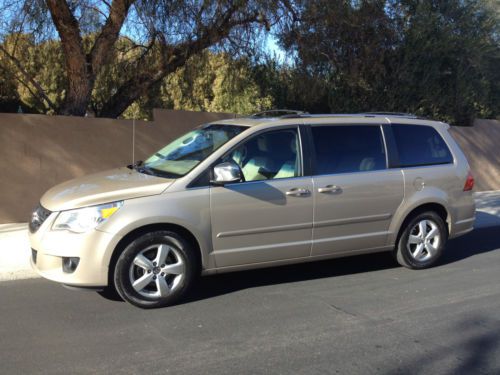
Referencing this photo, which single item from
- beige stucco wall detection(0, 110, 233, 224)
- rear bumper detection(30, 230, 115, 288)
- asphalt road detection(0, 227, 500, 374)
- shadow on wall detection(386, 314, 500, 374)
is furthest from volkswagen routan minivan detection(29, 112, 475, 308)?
beige stucco wall detection(0, 110, 233, 224)

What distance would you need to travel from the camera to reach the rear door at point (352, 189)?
18.4 feet

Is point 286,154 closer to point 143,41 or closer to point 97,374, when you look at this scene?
point 97,374

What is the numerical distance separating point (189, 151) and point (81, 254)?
5.38ft

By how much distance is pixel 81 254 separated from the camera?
4.63m

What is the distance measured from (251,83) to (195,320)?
26.9 ft

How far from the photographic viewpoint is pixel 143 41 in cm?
1033

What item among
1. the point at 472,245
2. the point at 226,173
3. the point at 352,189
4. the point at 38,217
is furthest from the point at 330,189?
the point at 472,245

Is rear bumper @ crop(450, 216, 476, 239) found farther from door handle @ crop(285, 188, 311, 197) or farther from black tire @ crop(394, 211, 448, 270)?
door handle @ crop(285, 188, 311, 197)

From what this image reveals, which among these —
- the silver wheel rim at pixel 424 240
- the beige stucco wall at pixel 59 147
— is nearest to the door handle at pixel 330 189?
the silver wheel rim at pixel 424 240

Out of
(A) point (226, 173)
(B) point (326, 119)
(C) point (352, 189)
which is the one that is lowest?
(C) point (352, 189)

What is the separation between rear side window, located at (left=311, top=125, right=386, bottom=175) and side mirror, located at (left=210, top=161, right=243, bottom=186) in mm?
980

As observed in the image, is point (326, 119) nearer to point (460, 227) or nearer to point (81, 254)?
point (460, 227)

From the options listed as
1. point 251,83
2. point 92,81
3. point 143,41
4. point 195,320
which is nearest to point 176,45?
point 143,41

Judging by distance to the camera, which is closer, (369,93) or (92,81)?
(92,81)
